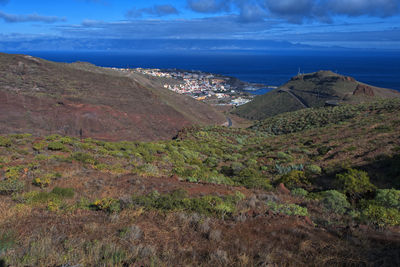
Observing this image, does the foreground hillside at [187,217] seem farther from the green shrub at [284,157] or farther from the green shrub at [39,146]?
the green shrub at [284,157]

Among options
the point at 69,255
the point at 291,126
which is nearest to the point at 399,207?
the point at 69,255

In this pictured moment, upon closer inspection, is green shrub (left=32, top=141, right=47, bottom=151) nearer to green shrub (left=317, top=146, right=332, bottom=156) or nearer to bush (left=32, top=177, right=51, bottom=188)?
bush (left=32, top=177, right=51, bottom=188)

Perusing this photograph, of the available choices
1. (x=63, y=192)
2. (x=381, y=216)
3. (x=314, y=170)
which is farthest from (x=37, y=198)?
(x=314, y=170)

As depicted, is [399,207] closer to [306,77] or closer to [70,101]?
[70,101]

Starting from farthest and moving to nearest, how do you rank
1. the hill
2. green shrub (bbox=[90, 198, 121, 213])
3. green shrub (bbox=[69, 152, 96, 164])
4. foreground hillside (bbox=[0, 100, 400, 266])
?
the hill
green shrub (bbox=[69, 152, 96, 164])
green shrub (bbox=[90, 198, 121, 213])
foreground hillside (bbox=[0, 100, 400, 266])

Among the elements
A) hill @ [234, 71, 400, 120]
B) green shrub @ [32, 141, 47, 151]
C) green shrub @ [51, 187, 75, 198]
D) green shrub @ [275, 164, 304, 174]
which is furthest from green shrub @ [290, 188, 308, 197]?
hill @ [234, 71, 400, 120]

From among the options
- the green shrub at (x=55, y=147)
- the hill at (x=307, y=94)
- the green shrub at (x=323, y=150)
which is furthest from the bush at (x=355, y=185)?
the hill at (x=307, y=94)
